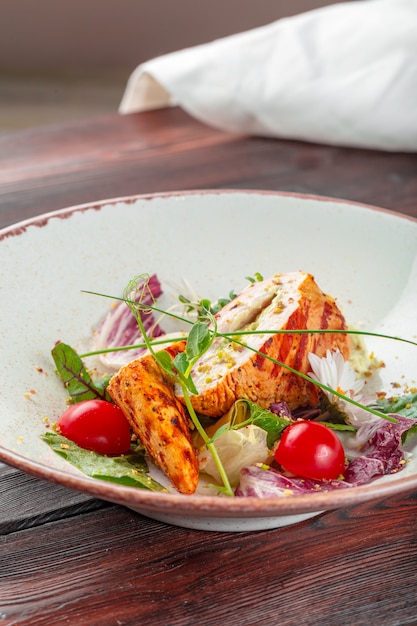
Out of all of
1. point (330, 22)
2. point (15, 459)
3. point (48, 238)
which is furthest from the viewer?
point (330, 22)

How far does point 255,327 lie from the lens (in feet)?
6.51

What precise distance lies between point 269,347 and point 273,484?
347 millimetres

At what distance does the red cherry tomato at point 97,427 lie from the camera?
1.75 meters

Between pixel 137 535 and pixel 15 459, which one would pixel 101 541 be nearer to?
pixel 137 535

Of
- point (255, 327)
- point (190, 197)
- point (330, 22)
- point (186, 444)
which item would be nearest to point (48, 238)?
point (190, 197)

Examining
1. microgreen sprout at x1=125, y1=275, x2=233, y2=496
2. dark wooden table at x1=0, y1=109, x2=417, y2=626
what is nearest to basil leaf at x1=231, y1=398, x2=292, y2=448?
microgreen sprout at x1=125, y1=275, x2=233, y2=496

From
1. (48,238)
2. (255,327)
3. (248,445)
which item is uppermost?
(48,238)

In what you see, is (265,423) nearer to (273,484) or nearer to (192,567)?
(273,484)

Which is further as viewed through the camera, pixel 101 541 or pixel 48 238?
pixel 48 238

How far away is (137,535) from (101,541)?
8 centimetres

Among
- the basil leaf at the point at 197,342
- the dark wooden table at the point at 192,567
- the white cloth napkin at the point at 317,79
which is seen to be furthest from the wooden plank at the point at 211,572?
the white cloth napkin at the point at 317,79

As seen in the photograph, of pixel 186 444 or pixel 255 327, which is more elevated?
pixel 255 327

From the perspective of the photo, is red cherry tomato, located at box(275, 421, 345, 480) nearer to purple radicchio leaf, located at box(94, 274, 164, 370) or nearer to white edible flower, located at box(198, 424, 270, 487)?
white edible flower, located at box(198, 424, 270, 487)

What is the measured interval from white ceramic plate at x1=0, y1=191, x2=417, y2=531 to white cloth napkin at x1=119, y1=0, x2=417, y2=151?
1.16 m
